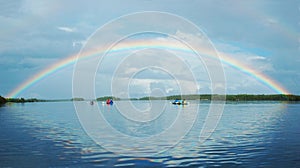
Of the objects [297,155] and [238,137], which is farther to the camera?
[238,137]

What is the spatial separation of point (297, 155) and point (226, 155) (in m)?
5.86

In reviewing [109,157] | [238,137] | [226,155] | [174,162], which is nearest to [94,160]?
[109,157]

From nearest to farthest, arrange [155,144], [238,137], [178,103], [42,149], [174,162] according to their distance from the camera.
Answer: [174,162], [42,149], [155,144], [238,137], [178,103]

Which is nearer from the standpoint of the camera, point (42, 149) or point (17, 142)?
point (42, 149)

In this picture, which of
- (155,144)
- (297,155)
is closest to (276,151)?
(297,155)

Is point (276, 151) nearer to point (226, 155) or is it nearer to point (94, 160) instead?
point (226, 155)

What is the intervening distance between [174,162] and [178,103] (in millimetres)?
133078

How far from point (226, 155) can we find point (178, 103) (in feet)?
427

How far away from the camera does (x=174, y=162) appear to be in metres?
22.4

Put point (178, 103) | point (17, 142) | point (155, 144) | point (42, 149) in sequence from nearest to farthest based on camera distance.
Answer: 1. point (42, 149)
2. point (155, 144)
3. point (17, 142)
4. point (178, 103)

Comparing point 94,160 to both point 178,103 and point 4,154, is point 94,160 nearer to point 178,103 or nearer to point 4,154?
point 4,154

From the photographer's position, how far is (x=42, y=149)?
92.5ft

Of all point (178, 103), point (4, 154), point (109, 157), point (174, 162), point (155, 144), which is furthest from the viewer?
point (178, 103)

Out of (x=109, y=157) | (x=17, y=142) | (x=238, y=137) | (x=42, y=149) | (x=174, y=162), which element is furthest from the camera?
(x=238, y=137)
